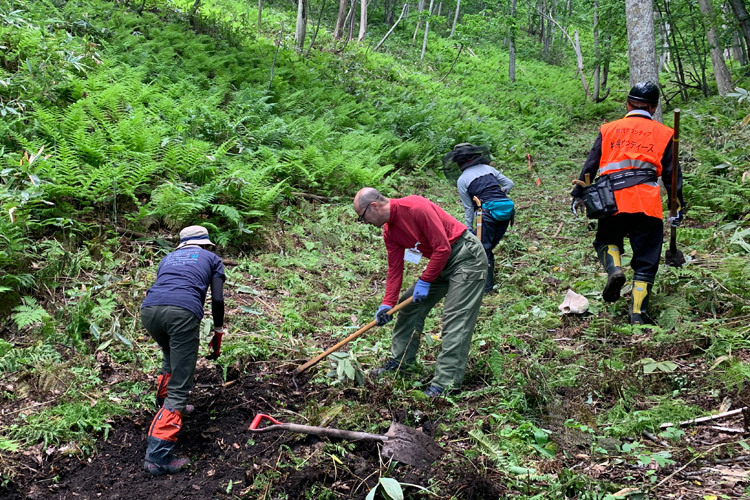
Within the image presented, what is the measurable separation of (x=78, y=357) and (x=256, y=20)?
1704 centimetres

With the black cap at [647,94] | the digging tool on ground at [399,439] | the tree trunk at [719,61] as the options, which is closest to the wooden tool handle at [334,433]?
the digging tool on ground at [399,439]

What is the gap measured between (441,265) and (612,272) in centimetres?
189

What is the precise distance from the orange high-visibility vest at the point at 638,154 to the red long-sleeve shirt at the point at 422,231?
1.73m

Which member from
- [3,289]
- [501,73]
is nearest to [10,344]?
[3,289]

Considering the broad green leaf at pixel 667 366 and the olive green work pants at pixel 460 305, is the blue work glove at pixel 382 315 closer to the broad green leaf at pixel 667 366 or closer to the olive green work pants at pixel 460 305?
the olive green work pants at pixel 460 305

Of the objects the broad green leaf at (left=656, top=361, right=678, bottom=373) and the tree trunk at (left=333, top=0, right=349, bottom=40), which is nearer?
the broad green leaf at (left=656, top=361, right=678, bottom=373)

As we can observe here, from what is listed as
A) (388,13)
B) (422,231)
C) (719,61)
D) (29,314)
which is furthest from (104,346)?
(388,13)

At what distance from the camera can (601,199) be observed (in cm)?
499

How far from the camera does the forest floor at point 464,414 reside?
3178 millimetres

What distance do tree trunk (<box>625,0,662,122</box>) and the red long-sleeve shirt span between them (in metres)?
6.08

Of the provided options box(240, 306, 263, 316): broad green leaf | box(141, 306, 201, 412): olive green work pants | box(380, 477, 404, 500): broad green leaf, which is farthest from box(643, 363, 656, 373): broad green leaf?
box(240, 306, 263, 316): broad green leaf

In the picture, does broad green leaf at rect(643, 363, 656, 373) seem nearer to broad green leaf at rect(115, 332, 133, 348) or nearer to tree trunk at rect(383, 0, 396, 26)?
broad green leaf at rect(115, 332, 133, 348)

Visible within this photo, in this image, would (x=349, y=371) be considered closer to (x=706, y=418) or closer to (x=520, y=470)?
(x=520, y=470)

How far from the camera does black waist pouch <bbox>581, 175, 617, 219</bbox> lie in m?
4.95
